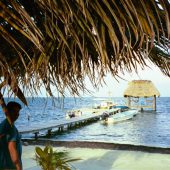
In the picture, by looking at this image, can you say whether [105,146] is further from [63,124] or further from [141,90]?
[141,90]

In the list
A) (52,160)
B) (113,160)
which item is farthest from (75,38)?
(113,160)

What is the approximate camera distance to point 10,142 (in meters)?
2.89

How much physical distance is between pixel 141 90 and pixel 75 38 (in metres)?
47.2

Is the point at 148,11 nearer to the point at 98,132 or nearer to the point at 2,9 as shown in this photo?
the point at 2,9

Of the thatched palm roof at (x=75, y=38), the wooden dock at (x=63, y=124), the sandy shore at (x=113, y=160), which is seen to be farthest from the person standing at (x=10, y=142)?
the wooden dock at (x=63, y=124)

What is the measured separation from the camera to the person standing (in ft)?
→ 9.37

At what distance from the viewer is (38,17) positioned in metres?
1.66

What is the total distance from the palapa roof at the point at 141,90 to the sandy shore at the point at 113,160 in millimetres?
39215

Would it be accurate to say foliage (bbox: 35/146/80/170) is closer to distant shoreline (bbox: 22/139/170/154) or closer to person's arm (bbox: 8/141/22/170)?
person's arm (bbox: 8/141/22/170)

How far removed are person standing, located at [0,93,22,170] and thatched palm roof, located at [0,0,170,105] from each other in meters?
0.81

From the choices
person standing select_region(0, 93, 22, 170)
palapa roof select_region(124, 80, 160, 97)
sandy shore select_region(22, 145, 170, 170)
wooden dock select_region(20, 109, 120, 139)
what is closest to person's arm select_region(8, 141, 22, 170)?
person standing select_region(0, 93, 22, 170)

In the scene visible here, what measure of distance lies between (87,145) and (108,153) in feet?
2.82

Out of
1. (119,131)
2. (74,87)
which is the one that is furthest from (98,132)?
(74,87)

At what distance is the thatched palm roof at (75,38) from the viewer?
1.26 meters
